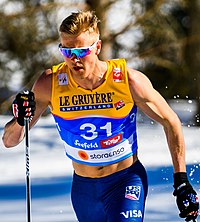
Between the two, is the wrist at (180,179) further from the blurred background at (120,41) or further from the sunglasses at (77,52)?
the blurred background at (120,41)

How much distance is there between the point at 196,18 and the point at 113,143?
11639mm

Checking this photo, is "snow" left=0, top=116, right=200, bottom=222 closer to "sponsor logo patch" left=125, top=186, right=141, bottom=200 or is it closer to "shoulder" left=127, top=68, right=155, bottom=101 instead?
"sponsor logo patch" left=125, top=186, right=141, bottom=200

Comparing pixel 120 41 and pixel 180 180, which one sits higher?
pixel 180 180

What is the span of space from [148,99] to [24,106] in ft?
2.10

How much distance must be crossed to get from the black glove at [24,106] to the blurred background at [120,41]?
31.2ft

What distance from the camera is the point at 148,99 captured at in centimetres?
404

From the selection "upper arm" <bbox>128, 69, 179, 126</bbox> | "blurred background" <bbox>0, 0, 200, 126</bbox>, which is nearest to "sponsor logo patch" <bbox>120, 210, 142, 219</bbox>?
"upper arm" <bbox>128, 69, 179, 126</bbox>

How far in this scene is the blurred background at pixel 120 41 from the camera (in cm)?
1398

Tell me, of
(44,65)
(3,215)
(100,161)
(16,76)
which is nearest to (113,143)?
(100,161)

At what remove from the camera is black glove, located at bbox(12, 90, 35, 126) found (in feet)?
12.9

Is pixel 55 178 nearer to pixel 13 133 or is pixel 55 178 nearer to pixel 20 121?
pixel 13 133

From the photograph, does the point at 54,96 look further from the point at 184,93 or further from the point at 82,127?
the point at 184,93

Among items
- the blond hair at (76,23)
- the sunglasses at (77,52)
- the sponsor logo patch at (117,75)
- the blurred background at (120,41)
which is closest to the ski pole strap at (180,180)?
the sponsor logo patch at (117,75)

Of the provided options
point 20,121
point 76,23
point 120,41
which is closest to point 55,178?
point 20,121
